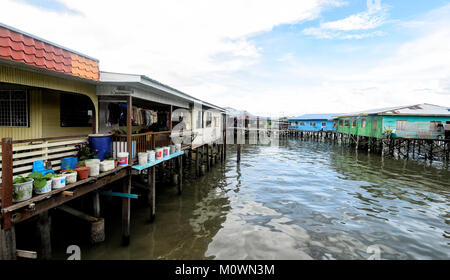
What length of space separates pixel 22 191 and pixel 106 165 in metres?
2.33

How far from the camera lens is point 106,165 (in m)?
6.50

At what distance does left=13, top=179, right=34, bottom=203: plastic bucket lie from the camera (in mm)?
4148

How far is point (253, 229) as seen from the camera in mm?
8508

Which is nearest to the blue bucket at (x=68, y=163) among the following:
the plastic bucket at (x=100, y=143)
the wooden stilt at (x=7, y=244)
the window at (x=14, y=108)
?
the plastic bucket at (x=100, y=143)

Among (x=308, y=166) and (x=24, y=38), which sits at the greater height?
(x=24, y=38)

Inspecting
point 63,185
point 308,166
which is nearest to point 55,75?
point 63,185

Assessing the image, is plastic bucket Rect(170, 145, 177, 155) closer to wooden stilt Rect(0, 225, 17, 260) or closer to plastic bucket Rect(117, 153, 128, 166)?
plastic bucket Rect(117, 153, 128, 166)

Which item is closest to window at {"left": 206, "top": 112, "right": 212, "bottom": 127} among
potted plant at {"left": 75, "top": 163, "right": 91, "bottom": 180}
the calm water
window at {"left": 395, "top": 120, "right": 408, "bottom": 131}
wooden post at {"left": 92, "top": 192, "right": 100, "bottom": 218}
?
the calm water

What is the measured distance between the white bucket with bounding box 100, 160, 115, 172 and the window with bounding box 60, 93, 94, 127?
305cm

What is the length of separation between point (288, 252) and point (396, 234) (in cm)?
428
